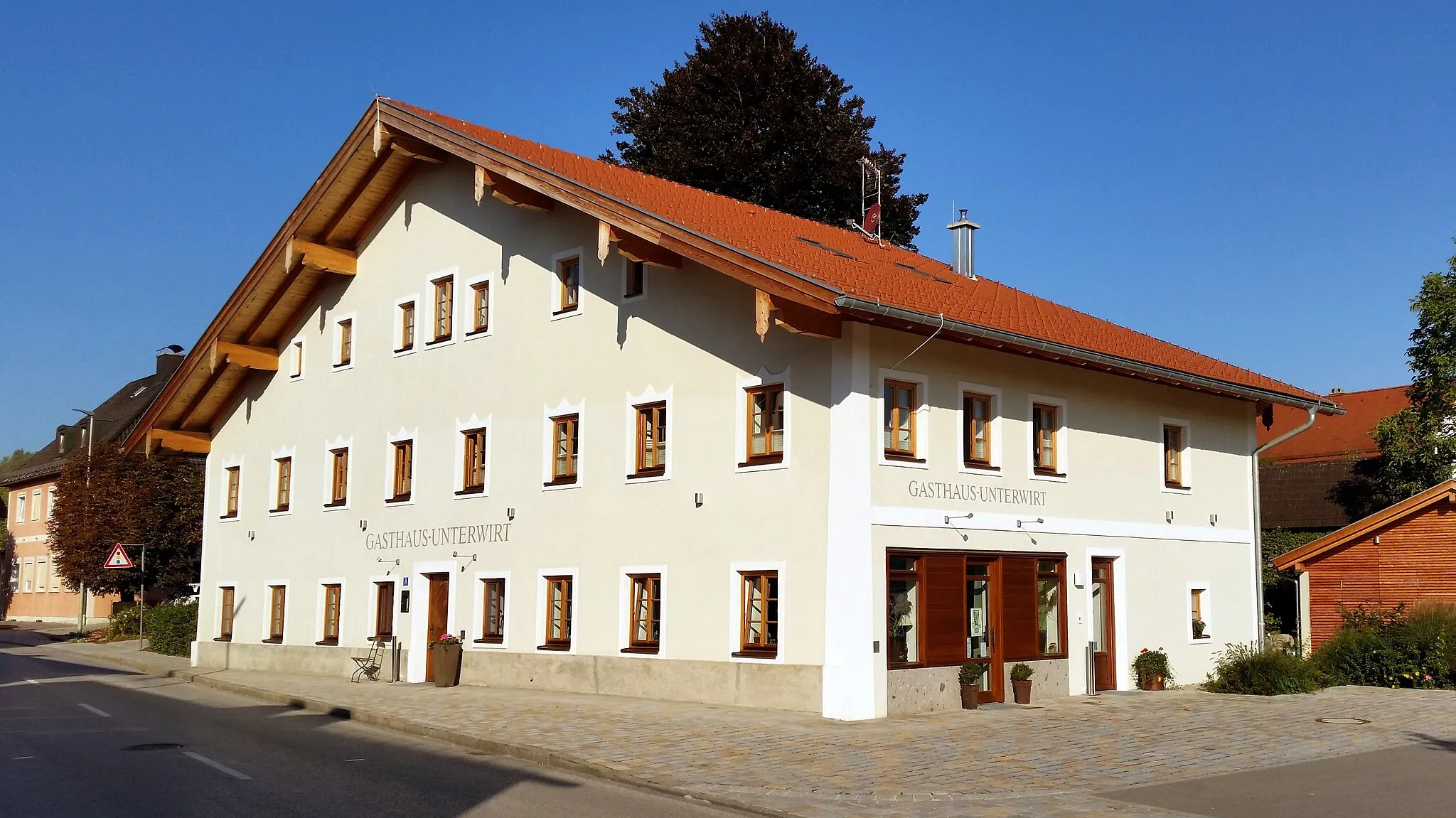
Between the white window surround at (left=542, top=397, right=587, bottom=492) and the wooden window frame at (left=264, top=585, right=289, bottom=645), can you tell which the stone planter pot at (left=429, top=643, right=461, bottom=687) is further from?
the wooden window frame at (left=264, top=585, right=289, bottom=645)

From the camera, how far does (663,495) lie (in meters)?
20.6

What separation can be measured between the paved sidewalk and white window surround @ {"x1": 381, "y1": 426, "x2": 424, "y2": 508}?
4933 mm

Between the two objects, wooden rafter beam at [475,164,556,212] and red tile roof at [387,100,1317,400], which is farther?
wooden rafter beam at [475,164,556,212]

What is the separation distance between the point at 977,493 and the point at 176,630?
24.1 m

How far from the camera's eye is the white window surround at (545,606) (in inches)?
856

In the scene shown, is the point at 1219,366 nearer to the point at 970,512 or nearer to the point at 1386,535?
the point at 1386,535

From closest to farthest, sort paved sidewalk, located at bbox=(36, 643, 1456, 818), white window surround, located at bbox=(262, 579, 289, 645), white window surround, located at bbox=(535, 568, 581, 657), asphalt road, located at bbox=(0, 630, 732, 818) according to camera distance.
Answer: asphalt road, located at bbox=(0, 630, 732, 818) < paved sidewalk, located at bbox=(36, 643, 1456, 818) < white window surround, located at bbox=(535, 568, 581, 657) < white window surround, located at bbox=(262, 579, 289, 645)

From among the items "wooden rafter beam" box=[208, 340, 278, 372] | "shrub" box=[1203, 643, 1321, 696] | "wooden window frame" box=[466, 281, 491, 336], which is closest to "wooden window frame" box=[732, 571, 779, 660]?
"wooden window frame" box=[466, 281, 491, 336]

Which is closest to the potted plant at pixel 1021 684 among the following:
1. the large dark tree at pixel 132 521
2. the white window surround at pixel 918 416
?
the white window surround at pixel 918 416

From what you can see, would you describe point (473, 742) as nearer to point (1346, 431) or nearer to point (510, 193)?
point (510, 193)

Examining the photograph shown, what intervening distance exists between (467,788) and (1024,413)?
38.4 feet

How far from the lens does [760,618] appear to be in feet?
62.3

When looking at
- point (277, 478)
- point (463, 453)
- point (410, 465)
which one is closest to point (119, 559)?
point (277, 478)

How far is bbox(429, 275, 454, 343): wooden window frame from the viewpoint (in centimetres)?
2564
